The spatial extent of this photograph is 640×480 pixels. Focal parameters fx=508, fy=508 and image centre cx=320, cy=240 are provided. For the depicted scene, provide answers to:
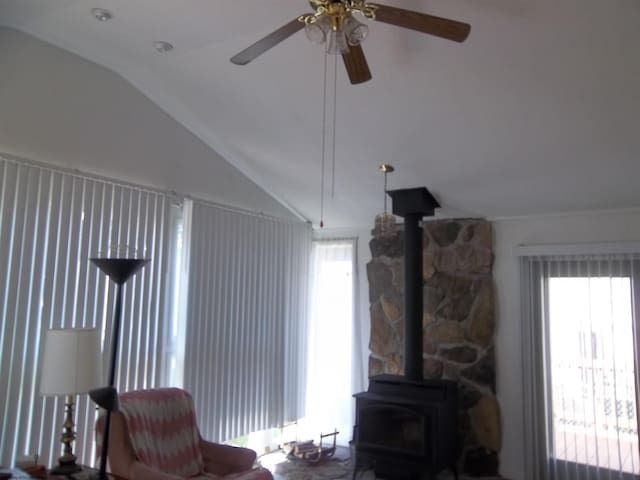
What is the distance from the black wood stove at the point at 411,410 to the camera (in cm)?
387

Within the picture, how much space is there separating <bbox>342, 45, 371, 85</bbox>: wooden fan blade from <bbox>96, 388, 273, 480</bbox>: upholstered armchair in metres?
2.29

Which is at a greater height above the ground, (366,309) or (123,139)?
(123,139)

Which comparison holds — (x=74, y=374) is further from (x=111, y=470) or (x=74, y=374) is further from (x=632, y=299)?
(x=632, y=299)

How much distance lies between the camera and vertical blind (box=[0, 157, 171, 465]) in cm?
298

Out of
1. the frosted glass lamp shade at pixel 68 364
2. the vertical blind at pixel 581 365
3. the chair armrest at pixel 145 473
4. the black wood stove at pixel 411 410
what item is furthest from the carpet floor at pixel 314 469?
the frosted glass lamp shade at pixel 68 364

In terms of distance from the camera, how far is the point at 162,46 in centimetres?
313

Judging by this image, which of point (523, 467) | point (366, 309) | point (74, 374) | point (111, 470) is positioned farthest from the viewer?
point (366, 309)

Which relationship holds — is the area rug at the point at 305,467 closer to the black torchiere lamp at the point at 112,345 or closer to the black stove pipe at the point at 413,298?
the black stove pipe at the point at 413,298

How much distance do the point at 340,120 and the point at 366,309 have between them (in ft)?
7.39

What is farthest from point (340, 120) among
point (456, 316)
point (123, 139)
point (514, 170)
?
point (456, 316)

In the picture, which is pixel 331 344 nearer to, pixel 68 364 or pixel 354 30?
pixel 68 364

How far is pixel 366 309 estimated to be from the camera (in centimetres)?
517

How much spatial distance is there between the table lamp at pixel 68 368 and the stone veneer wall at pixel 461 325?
268 cm

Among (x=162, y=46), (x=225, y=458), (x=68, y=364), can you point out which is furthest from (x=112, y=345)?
(x=162, y=46)
